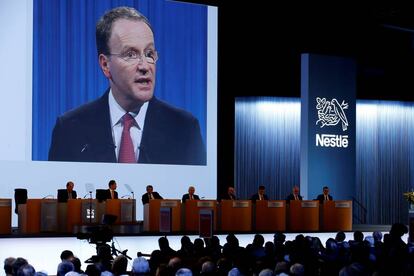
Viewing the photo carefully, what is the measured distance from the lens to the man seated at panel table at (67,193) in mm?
17281

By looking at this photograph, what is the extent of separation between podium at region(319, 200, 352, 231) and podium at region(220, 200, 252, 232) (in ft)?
6.57

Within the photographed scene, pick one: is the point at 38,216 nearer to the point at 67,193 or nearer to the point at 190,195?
the point at 67,193

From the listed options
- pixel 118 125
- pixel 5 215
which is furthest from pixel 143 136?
pixel 5 215

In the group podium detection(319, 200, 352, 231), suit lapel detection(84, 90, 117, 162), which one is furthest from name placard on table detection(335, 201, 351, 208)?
suit lapel detection(84, 90, 117, 162)

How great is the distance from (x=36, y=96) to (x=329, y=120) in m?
7.97

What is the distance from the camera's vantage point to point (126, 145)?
19281 mm

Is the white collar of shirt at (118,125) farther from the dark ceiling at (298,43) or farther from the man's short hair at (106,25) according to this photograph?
the dark ceiling at (298,43)

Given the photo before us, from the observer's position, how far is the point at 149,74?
1953 centimetres

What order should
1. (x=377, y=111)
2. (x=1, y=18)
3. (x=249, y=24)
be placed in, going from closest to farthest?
(x=1, y=18), (x=249, y=24), (x=377, y=111)

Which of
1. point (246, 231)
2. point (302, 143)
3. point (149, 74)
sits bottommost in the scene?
point (246, 231)

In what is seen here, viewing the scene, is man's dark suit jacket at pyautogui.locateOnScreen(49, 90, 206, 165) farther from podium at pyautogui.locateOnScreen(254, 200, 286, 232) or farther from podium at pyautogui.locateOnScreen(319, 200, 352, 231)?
podium at pyautogui.locateOnScreen(319, 200, 352, 231)

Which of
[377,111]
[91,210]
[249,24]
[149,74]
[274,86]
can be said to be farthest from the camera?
[377,111]

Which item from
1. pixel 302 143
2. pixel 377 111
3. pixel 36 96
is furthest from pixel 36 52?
pixel 377 111

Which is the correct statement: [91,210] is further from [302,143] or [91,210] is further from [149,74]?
[302,143]
